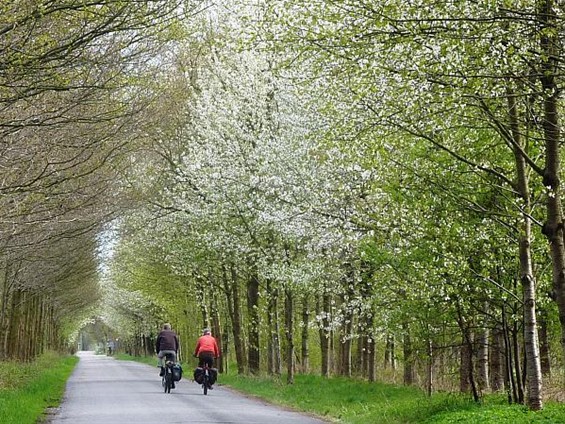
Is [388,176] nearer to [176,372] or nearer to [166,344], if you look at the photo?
[176,372]

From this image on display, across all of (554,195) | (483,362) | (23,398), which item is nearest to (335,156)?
(483,362)

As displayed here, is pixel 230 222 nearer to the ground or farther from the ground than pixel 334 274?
farther from the ground

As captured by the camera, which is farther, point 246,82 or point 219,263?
point 219,263

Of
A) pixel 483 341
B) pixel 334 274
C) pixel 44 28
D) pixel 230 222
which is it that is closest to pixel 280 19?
pixel 44 28

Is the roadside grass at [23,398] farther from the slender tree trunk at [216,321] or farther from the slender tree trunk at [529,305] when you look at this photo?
the slender tree trunk at [216,321]

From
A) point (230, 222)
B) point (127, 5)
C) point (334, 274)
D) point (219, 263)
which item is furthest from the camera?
point (219, 263)

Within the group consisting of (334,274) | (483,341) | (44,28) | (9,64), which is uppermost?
(44,28)

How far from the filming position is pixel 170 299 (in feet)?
153

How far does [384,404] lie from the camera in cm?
1745

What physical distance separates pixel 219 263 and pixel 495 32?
25034 mm

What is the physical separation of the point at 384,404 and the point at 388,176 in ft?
15.7

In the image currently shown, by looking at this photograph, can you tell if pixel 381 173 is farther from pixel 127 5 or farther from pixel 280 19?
pixel 127 5

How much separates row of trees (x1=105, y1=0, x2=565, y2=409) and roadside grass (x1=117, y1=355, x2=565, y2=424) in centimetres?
66

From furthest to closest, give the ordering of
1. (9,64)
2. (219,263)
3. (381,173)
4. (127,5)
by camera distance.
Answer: (219,263)
(381,173)
(127,5)
(9,64)
